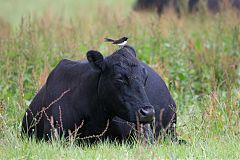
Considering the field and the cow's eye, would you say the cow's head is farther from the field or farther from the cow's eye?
the field

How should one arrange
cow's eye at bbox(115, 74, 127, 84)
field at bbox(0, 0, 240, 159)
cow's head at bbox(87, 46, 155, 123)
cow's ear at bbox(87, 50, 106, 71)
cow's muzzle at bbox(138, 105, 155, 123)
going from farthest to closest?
cow's ear at bbox(87, 50, 106, 71), cow's eye at bbox(115, 74, 127, 84), cow's head at bbox(87, 46, 155, 123), cow's muzzle at bbox(138, 105, 155, 123), field at bbox(0, 0, 240, 159)

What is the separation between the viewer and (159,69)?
10.9 meters

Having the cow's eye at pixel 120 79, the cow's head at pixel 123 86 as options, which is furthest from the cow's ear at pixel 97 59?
the cow's eye at pixel 120 79

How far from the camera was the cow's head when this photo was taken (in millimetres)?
7668

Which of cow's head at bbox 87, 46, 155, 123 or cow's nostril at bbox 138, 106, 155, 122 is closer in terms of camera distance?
cow's nostril at bbox 138, 106, 155, 122

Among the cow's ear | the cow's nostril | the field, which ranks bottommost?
the field

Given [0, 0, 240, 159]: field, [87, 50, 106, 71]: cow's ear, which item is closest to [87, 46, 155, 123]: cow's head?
[87, 50, 106, 71]: cow's ear

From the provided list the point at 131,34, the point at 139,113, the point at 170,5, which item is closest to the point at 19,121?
the point at 139,113

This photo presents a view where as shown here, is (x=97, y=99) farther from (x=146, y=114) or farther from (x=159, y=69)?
(x=159, y=69)

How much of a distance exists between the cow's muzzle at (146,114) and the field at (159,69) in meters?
0.26

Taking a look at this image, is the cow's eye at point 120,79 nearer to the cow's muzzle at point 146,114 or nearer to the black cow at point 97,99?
the black cow at point 97,99

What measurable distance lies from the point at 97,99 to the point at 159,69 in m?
2.91

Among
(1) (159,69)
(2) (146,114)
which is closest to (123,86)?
(2) (146,114)

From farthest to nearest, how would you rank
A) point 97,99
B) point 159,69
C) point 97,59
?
point 159,69, point 97,99, point 97,59
